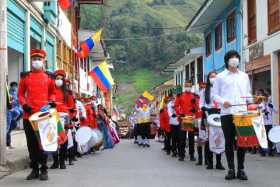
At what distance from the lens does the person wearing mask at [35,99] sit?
9758mm

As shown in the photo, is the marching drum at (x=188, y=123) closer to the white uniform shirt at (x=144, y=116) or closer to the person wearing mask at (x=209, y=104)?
the person wearing mask at (x=209, y=104)

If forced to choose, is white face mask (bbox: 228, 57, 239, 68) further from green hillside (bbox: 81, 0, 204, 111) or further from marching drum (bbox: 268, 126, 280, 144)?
green hillside (bbox: 81, 0, 204, 111)

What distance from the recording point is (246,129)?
30.8 ft

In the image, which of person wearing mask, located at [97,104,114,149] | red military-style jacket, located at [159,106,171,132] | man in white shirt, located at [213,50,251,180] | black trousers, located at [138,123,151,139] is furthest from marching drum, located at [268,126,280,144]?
black trousers, located at [138,123,151,139]

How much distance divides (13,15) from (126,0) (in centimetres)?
9439

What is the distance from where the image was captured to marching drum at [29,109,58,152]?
9391 mm

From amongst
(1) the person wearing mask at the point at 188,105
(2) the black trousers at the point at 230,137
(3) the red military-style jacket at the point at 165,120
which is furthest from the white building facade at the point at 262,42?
(2) the black trousers at the point at 230,137

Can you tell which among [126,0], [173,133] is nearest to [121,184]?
[173,133]

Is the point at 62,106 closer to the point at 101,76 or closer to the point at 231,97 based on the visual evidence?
the point at 231,97

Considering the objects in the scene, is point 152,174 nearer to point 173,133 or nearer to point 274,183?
point 274,183

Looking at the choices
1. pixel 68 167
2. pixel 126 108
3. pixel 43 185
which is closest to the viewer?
pixel 43 185

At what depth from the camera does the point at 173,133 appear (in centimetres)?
1641

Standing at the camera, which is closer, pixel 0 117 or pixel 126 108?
pixel 0 117

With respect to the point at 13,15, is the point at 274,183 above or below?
below
